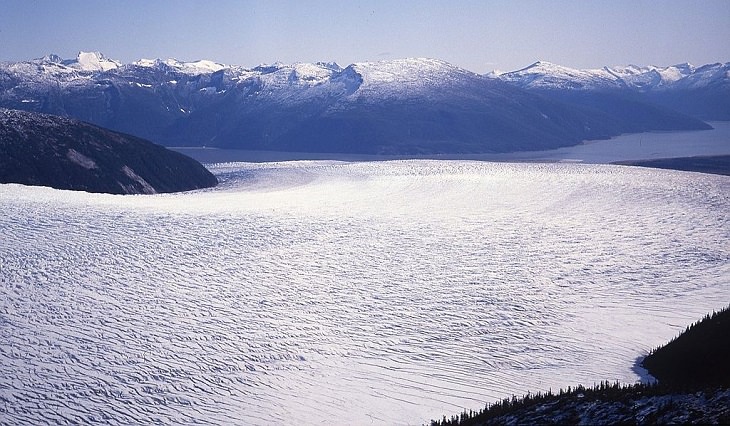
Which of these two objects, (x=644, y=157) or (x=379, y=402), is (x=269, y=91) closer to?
(x=644, y=157)

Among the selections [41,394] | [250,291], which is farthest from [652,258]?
[41,394]

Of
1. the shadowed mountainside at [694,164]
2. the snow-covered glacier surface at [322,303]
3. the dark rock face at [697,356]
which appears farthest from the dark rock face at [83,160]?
the shadowed mountainside at [694,164]

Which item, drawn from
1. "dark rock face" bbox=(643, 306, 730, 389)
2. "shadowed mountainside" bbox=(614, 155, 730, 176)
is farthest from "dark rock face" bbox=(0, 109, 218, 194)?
"shadowed mountainside" bbox=(614, 155, 730, 176)

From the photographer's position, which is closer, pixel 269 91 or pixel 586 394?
pixel 586 394

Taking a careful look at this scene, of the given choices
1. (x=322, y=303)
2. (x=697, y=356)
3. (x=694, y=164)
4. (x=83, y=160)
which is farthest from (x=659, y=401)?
(x=694, y=164)

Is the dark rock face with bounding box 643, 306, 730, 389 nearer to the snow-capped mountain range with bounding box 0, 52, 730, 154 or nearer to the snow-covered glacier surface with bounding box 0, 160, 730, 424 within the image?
the snow-covered glacier surface with bounding box 0, 160, 730, 424

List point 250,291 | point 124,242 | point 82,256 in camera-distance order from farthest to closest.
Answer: point 124,242 → point 82,256 → point 250,291

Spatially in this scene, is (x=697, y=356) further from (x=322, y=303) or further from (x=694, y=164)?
(x=694, y=164)

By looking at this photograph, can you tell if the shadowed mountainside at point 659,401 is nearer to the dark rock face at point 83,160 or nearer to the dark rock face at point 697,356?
the dark rock face at point 697,356
